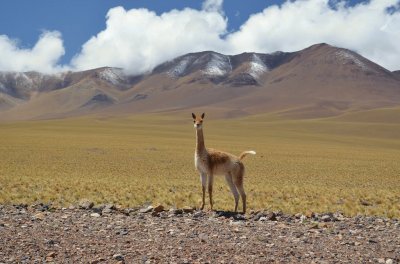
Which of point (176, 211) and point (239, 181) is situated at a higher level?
point (239, 181)

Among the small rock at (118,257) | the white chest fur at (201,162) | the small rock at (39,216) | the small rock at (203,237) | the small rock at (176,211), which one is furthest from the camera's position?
the white chest fur at (201,162)

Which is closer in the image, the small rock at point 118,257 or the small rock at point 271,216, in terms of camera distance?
the small rock at point 118,257

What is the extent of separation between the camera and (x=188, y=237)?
9.00 meters

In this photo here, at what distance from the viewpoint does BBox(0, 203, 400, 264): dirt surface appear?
25.9 feet

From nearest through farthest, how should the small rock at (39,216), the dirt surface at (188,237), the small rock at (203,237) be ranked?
the dirt surface at (188,237), the small rock at (203,237), the small rock at (39,216)

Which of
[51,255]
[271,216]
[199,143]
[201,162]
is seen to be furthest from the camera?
[199,143]

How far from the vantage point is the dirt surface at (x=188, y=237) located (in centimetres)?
790

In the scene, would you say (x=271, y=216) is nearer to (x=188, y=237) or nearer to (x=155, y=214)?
(x=155, y=214)

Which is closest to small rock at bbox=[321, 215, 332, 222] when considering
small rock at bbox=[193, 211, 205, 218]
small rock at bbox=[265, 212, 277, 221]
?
small rock at bbox=[265, 212, 277, 221]

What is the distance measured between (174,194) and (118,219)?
21.2 feet

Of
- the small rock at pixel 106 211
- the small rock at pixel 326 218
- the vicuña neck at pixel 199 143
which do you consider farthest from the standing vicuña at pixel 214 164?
the small rock at pixel 106 211

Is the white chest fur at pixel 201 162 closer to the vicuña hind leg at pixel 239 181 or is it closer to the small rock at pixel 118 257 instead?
the vicuña hind leg at pixel 239 181

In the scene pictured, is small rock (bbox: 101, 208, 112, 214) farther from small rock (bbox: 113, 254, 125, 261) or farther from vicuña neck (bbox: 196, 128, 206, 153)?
small rock (bbox: 113, 254, 125, 261)

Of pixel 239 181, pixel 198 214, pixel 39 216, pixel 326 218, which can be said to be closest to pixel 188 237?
pixel 198 214
